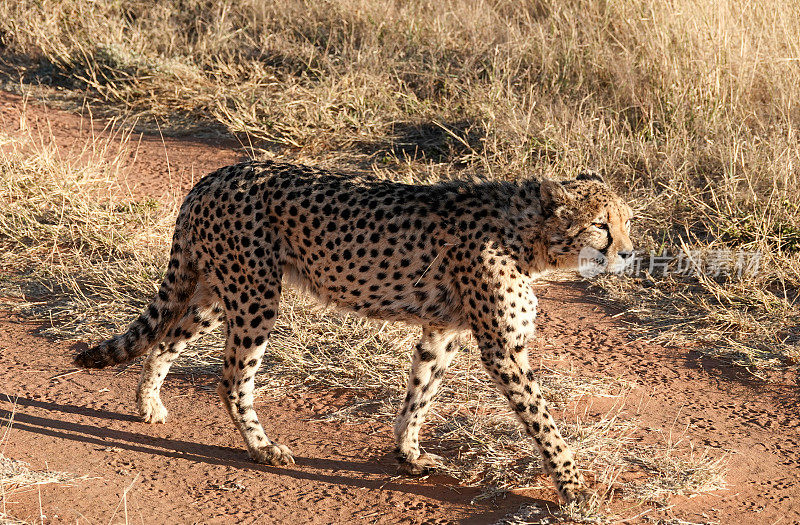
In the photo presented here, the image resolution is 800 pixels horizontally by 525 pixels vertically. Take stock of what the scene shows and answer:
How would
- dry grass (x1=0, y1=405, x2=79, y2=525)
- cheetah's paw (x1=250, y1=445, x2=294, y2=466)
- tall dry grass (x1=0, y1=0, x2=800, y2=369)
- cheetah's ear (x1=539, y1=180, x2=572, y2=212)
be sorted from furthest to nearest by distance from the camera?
tall dry grass (x1=0, y1=0, x2=800, y2=369) < cheetah's paw (x1=250, y1=445, x2=294, y2=466) < cheetah's ear (x1=539, y1=180, x2=572, y2=212) < dry grass (x1=0, y1=405, x2=79, y2=525)

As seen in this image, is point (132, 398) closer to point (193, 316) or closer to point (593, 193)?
point (193, 316)

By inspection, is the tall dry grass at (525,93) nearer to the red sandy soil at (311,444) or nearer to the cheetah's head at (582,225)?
the red sandy soil at (311,444)

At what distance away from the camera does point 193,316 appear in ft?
14.4

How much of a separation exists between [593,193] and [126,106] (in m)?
5.53

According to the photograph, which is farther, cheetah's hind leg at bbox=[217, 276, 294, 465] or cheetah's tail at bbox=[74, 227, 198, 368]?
cheetah's tail at bbox=[74, 227, 198, 368]

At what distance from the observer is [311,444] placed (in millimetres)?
4340

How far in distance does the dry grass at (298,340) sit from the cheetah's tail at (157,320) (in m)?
0.68

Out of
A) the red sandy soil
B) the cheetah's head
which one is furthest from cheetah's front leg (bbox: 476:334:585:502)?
the cheetah's head

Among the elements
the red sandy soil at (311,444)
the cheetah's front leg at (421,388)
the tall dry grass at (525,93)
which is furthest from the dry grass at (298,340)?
the tall dry grass at (525,93)

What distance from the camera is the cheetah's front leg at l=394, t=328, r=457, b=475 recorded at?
13.6 ft

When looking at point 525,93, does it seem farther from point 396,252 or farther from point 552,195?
point 396,252

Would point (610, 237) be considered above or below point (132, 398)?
above

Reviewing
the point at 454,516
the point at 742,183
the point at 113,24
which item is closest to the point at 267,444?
the point at 454,516

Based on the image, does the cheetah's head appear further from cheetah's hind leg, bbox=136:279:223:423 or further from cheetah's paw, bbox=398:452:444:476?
cheetah's hind leg, bbox=136:279:223:423
